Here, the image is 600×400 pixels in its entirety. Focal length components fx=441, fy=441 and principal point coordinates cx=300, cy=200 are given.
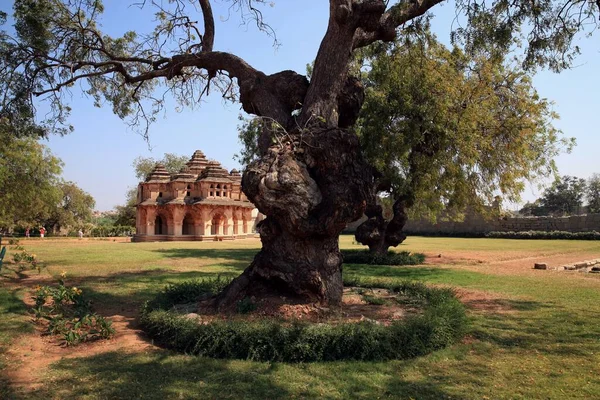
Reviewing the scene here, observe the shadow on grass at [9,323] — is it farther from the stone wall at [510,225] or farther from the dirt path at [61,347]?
the stone wall at [510,225]

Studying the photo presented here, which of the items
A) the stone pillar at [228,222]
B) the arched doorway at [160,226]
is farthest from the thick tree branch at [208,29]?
the arched doorway at [160,226]

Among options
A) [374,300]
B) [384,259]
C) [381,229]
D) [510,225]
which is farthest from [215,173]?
[374,300]

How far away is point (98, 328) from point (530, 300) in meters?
8.25

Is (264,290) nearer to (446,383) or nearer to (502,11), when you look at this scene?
(446,383)

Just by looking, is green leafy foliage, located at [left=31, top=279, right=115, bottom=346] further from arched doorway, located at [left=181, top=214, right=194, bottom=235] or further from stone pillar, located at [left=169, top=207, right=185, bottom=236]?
arched doorway, located at [left=181, top=214, right=194, bottom=235]

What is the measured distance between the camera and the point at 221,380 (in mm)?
4520

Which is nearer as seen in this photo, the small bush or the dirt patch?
the dirt patch

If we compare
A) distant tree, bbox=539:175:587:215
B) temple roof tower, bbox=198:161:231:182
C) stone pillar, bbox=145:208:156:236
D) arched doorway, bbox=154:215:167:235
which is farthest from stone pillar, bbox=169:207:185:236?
distant tree, bbox=539:175:587:215

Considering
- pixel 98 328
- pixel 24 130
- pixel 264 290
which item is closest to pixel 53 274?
pixel 24 130

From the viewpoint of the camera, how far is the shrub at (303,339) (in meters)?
5.19

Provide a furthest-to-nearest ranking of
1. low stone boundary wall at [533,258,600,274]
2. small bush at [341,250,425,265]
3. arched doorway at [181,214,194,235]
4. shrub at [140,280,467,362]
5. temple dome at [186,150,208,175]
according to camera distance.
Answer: temple dome at [186,150,208,175], arched doorway at [181,214,194,235], small bush at [341,250,425,265], low stone boundary wall at [533,258,600,274], shrub at [140,280,467,362]

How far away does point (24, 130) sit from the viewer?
33.2 feet

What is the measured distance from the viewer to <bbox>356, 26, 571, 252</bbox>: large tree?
46.7 ft

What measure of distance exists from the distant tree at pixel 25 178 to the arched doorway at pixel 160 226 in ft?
24.9
